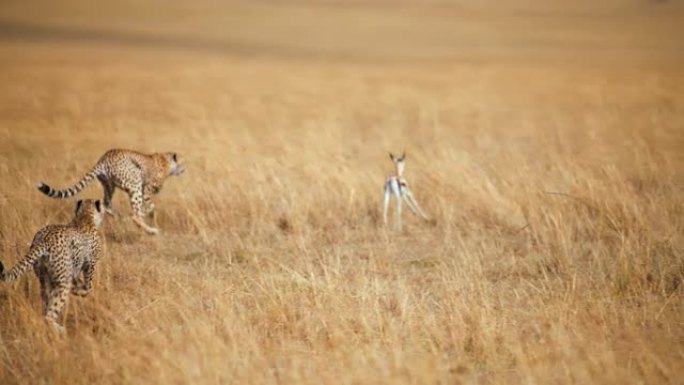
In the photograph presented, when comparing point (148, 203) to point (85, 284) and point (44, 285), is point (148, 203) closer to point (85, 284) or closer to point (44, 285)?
point (85, 284)

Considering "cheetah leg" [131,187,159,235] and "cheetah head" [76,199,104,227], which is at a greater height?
"cheetah head" [76,199,104,227]

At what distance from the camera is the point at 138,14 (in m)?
52.5

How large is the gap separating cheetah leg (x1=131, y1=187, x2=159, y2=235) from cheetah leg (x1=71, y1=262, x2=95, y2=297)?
2.36m

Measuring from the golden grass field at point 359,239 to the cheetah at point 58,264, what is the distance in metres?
0.16

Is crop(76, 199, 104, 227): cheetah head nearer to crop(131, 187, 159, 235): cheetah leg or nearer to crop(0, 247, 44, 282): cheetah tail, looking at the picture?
crop(0, 247, 44, 282): cheetah tail

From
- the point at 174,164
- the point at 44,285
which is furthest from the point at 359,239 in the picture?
the point at 44,285

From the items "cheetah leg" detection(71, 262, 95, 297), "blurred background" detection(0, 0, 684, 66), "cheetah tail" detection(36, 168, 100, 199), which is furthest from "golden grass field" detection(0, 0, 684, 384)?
"blurred background" detection(0, 0, 684, 66)

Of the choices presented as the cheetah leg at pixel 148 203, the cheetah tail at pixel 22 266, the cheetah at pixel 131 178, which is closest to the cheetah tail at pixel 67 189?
the cheetah at pixel 131 178

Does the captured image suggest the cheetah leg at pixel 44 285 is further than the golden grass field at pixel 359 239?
Yes

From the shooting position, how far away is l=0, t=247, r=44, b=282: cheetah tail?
543cm

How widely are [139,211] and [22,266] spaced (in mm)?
3186

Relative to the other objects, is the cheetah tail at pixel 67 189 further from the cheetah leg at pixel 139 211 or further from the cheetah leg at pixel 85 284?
the cheetah leg at pixel 85 284

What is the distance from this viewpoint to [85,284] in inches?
241

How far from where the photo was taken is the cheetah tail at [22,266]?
17.8 feet
